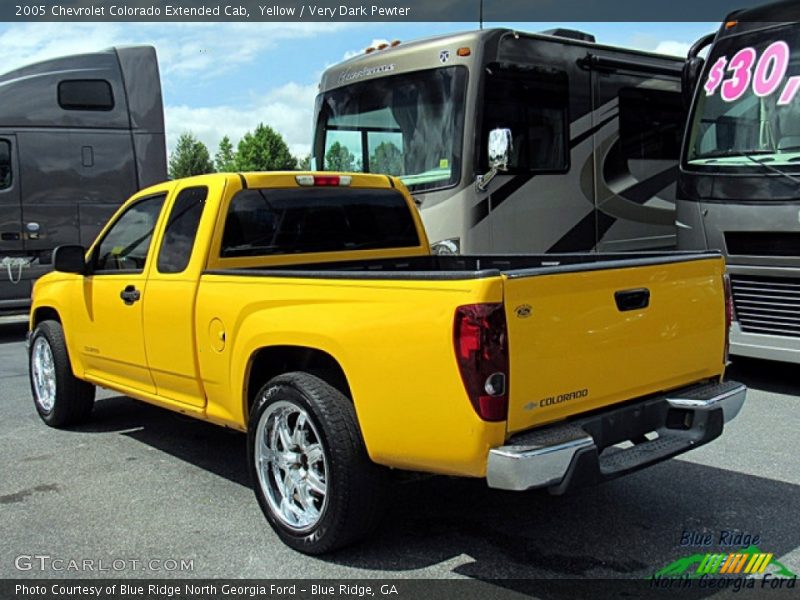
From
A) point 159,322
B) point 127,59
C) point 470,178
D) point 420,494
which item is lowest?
point 420,494

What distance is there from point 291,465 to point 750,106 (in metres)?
5.49

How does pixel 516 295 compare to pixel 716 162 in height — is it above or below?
below

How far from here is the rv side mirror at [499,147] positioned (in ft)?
26.1

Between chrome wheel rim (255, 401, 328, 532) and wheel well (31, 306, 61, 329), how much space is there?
10.2 feet

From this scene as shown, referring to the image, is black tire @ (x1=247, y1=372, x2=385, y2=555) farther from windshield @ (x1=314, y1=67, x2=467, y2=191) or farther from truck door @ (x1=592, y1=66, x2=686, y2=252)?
Result: truck door @ (x1=592, y1=66, x2=686, y2=252)

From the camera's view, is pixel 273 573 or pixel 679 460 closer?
pixel 273 573

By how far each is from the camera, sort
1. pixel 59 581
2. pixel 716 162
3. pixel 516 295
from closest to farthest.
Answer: pixel 516 295 → pixel 59 581 → pixel 716 162

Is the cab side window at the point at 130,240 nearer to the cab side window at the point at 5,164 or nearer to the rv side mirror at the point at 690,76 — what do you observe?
the rv side mirror at the point at 690,76

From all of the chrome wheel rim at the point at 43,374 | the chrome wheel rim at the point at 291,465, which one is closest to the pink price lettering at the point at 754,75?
the chrome wheel rim at the point at 291,465

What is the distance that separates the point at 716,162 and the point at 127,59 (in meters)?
8.85

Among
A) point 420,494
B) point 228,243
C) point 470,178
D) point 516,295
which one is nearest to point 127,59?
point 470,178

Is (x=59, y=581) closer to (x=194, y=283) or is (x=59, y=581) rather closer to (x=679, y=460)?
(x=194, y=283)

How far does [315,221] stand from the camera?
5367 mm

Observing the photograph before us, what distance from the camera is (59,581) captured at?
3.72m
